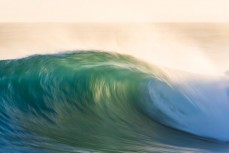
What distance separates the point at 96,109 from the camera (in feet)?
4.04

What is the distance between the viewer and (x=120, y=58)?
126 cm

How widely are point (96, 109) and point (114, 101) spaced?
6 centimetres

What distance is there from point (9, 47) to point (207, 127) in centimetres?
68

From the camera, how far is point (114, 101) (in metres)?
1.25

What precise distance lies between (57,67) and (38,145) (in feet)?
0.83

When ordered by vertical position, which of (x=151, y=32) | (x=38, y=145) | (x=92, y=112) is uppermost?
(x=151, y=32)

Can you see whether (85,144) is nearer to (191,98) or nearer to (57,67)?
(57,67)

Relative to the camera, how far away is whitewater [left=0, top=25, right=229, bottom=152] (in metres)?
1.22

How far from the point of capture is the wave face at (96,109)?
1219mm

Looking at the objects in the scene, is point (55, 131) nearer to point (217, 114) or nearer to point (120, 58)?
point (120, 58)

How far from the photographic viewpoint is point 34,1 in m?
1.28

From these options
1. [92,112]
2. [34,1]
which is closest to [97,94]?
[92,112]

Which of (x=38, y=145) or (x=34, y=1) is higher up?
(x=34, y=1)

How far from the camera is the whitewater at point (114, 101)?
122 centimetres
